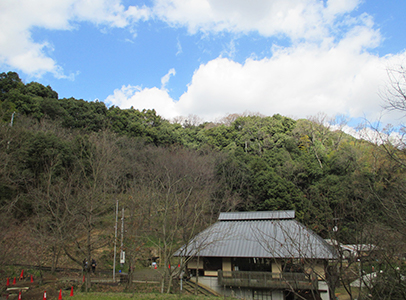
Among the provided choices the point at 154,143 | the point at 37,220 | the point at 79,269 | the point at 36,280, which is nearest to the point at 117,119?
the point at 154,143

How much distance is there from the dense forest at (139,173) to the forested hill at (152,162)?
136mm

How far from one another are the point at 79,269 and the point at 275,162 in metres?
22.0

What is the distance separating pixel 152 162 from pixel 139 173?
3567 mm

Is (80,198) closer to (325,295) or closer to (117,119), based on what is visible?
(325,295)

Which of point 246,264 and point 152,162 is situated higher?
point 152,162

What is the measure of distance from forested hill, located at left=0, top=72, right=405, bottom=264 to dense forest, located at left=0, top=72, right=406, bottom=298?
14cm

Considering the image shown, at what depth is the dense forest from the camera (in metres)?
15.4

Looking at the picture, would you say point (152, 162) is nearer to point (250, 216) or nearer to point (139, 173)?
point (139, 173)

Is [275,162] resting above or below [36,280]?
above

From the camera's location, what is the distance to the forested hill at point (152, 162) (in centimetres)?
1816

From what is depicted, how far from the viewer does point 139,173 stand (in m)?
27.1

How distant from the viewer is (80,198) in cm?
1655

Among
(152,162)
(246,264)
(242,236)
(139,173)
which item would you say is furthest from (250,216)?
(152,162)

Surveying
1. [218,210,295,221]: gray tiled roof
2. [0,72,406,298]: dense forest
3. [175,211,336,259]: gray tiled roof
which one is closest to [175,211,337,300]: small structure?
[175,211,336,259]: gray tiled roof
